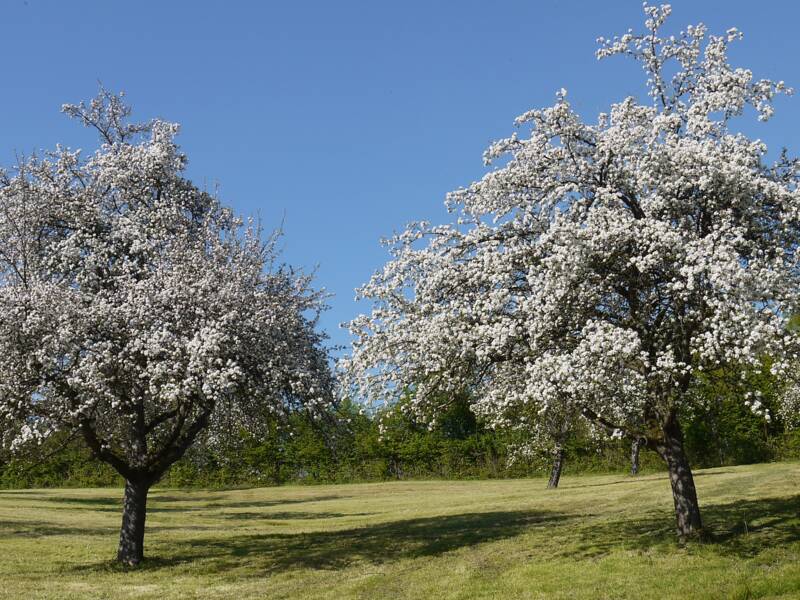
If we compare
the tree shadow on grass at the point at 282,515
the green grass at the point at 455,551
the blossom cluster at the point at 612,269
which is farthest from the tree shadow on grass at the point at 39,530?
the blossom cluster at the point at 612,269

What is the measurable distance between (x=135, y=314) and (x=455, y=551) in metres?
12.3

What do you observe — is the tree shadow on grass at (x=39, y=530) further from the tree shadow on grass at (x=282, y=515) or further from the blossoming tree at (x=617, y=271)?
the blossoming tree at (x=617, y=271)

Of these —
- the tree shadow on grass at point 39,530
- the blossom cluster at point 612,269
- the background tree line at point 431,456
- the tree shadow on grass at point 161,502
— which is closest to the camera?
the blossom cluster at point 612,269

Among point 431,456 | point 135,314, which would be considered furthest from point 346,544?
point 431,456

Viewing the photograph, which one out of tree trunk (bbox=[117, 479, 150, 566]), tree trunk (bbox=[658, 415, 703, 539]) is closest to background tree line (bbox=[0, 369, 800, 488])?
tree trunk (bbox=[117, 479, 150, 566])

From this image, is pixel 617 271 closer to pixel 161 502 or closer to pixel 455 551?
pixel 455 551

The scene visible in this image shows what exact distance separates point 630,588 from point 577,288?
7096 mm

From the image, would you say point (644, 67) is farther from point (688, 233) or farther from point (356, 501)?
point (356, 501)

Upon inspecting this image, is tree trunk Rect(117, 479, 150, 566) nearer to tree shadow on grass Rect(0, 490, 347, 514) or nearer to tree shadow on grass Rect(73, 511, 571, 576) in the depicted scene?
tree shadow on grass Rect(73, 511, 571, 576)

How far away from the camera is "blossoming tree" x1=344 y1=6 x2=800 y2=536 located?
18250 mm

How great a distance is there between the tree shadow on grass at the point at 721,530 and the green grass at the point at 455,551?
0.05 m

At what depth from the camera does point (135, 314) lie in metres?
22.9

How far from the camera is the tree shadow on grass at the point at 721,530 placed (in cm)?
2112

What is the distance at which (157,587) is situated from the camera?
72.8 feet
